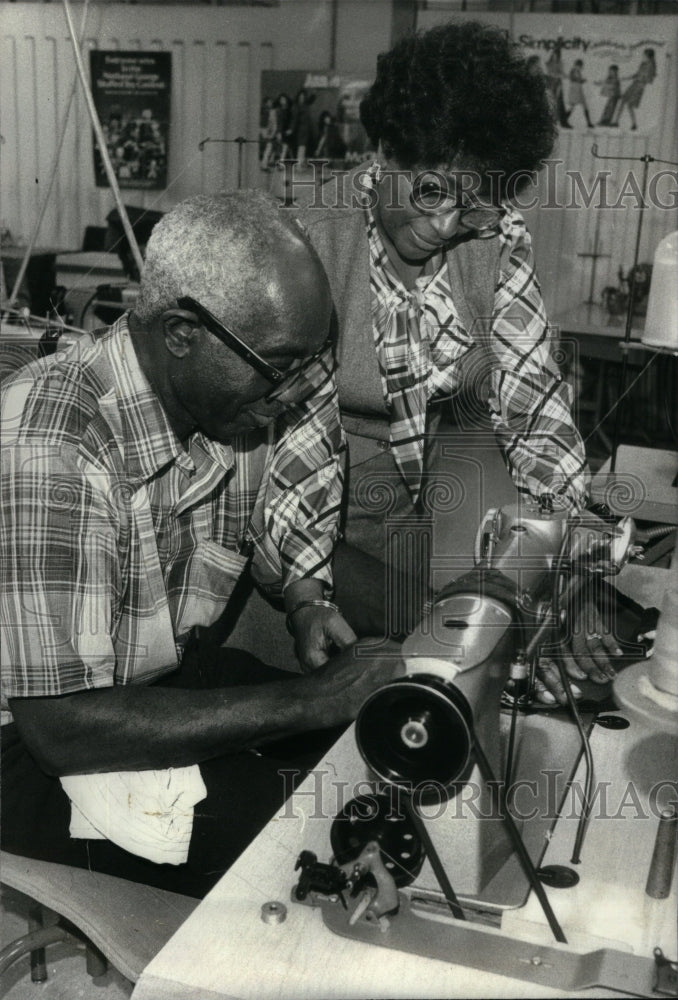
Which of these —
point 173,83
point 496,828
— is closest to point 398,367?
point 496,828

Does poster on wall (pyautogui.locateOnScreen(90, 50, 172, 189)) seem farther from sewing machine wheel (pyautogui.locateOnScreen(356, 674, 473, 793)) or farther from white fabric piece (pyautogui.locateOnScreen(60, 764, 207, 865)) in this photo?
sewing machine wheel (pyautogui.locateOnScreen(356, 674, 473, 793))

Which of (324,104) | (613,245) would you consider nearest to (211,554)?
(324,104)

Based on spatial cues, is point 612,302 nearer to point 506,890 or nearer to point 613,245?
point 613,245

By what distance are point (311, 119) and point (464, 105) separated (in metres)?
3.71

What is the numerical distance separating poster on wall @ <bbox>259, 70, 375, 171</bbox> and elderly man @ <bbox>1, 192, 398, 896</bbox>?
130 inches

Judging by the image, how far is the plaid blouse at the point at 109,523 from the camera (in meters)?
1.25

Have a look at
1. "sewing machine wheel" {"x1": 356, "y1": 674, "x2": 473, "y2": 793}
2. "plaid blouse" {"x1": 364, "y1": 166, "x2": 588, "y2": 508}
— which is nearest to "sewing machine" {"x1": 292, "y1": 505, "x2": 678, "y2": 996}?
"sewing machine wheel" {"x1": 356, "y1": 674, "x2": 473, "y2": 793}

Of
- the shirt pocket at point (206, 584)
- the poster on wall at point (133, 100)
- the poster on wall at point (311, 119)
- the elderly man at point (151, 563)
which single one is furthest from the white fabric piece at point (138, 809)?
the poster on wall at point (311, 119)

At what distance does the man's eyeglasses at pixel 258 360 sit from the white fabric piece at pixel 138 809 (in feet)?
1.86

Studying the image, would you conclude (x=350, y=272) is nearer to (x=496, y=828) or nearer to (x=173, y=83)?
(x=496, y=828)

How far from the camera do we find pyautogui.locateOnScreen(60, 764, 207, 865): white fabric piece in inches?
54.1

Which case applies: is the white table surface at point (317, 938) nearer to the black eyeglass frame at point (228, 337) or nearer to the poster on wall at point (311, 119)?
the black eyeglass frame at point (228, 337)

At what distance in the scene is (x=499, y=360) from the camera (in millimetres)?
2104

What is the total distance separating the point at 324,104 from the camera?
16.3ft
